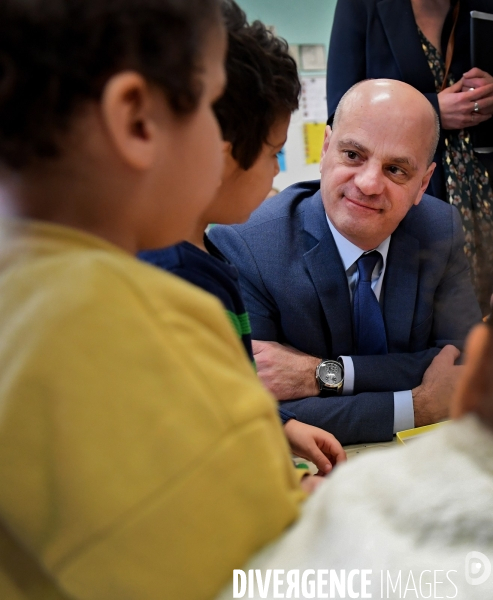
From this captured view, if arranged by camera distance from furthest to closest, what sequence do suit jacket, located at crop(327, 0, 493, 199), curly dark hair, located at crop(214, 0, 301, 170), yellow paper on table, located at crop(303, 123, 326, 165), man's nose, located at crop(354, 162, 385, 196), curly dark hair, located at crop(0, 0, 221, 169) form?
yellow paper on table, located at crop(303, 123, 326, 165) → man's nose, located at crop(354, 162, 385, 196) → suit jacket, located at crop(327, 0, 493, 199) → curly dark hair, located at crop(214, 0, 301, 170) → curly dark hair, located at crop(0, 0, 221, 169)

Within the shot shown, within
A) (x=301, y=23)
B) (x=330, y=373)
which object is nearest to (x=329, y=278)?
(x=330, y=373)

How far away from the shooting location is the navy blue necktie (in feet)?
2.88

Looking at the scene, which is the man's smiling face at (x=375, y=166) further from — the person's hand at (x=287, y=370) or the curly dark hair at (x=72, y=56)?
the curly dark hair at (x=72, y=56)

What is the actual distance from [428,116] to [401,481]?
0.81m

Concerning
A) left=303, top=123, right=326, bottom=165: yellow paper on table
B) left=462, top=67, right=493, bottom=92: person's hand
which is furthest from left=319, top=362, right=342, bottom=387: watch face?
left=303, top=123, right=326, bottom=165: yellow paper on table

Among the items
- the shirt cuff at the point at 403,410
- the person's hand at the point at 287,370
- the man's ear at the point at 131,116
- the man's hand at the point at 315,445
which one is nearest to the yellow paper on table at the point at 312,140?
the person's hand at the point at 287,370

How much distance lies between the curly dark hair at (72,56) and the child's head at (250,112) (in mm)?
188

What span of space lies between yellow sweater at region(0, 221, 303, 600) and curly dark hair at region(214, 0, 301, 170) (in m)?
0.26

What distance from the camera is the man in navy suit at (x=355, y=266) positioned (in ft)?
2.72

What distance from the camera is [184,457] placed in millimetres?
288

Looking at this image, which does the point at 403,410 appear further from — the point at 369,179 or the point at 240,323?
the point at 369,179

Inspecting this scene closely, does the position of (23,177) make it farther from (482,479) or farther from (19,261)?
(482,479)

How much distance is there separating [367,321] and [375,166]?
293 mm

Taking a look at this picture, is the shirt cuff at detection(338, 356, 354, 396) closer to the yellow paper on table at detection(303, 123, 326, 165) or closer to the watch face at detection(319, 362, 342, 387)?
the watch face at detection(319, 362, 342, 387)
